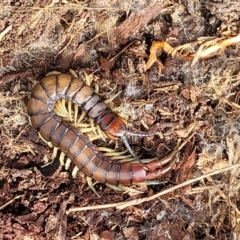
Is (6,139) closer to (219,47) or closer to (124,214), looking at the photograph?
(124,214)

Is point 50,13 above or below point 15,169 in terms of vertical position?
above

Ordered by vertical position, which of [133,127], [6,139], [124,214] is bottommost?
[124,214]

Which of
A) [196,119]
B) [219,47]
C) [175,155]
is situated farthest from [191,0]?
[175,155]
